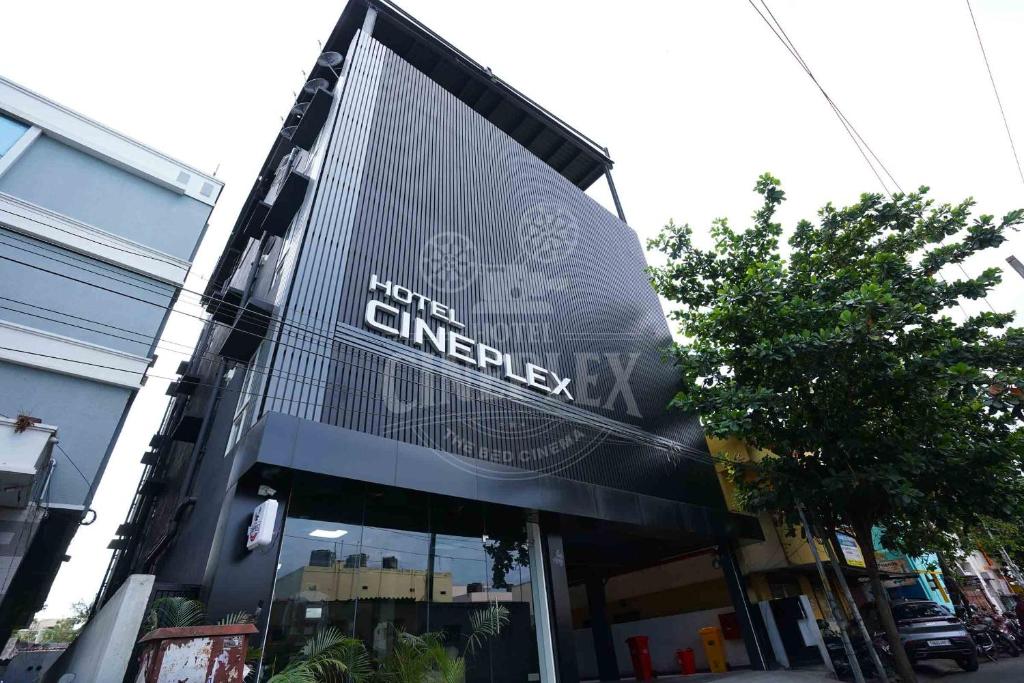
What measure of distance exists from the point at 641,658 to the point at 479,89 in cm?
2282

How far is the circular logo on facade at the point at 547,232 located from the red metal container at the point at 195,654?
11.5 m

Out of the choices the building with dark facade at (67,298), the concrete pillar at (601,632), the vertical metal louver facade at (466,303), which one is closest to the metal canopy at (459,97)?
the building with dark facade at (67,298)

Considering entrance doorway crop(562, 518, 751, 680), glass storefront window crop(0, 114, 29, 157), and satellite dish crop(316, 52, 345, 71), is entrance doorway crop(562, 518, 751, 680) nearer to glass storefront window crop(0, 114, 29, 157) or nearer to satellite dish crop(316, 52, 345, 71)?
satellite dish crop(316, 52, 345, 71)

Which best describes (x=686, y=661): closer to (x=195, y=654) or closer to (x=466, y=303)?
(x=466, y=303)

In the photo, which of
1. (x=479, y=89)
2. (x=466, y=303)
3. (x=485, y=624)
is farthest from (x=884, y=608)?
(x=479, y=89)

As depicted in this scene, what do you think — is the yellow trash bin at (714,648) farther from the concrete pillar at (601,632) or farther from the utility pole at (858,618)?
the utility pole at (858,618)

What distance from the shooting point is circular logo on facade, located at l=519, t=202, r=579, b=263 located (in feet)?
47.5

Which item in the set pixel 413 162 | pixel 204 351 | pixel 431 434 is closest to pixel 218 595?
pixel 431 434

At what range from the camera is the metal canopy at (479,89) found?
1789 cm

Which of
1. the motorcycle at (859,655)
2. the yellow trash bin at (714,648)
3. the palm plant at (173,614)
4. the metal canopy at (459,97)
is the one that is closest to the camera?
the palm plant at (173,614)

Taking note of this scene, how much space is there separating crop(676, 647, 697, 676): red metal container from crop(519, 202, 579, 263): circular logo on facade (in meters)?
12.3

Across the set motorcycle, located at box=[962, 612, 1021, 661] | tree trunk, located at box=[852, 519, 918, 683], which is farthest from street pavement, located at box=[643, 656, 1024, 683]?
tree trunk, located at box=[852, 519, 918, 683]

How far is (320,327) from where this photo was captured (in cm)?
824

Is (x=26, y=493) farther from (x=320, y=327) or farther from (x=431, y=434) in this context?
(x=431, y=434)
